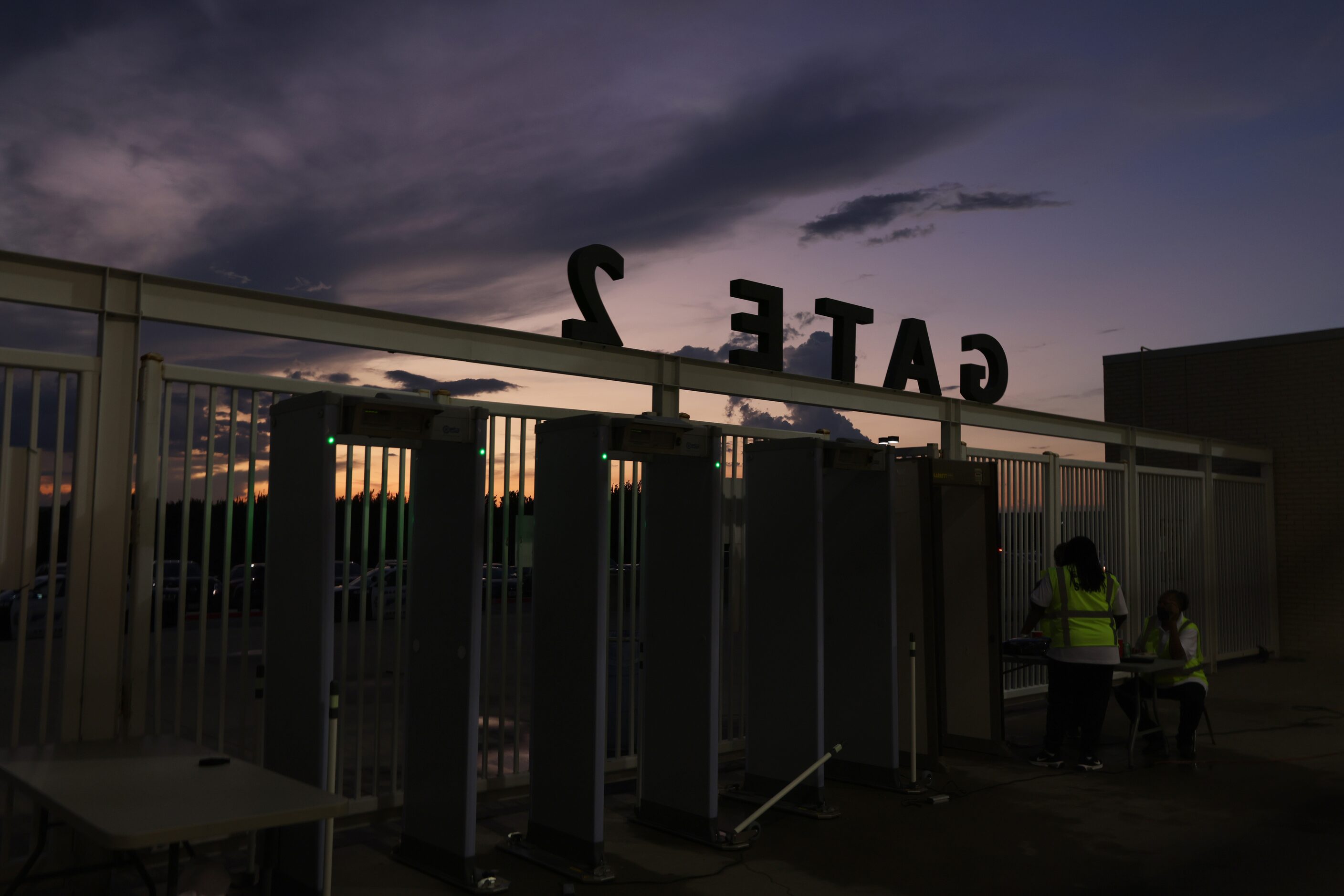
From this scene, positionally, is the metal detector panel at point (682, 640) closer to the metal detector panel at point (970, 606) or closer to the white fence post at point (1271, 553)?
the metal detector panel at point (970, 606)

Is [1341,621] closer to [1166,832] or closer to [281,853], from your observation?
[1166,832]

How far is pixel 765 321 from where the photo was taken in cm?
899

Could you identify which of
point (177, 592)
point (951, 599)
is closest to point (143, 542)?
point (951, 599)

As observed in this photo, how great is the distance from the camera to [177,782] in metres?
4.02

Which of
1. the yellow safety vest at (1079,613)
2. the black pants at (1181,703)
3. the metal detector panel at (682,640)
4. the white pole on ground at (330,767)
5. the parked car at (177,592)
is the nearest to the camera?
the white pole on ground at (330,767)

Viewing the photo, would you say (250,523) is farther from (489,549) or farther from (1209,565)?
(1209,565)

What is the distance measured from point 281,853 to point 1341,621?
1623 cm

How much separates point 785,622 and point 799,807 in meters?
1.26

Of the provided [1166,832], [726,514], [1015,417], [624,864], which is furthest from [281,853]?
[1015,417]

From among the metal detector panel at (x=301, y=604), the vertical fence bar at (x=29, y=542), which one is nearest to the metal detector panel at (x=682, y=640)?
the metal detector panel at (x=301, y=604)

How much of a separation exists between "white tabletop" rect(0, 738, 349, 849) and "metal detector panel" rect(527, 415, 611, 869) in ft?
6.54

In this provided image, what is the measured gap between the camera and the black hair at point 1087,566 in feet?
27.3

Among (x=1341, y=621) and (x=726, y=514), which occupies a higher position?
(x=726, y=514)

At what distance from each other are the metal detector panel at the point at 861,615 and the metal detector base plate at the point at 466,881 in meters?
3.31
